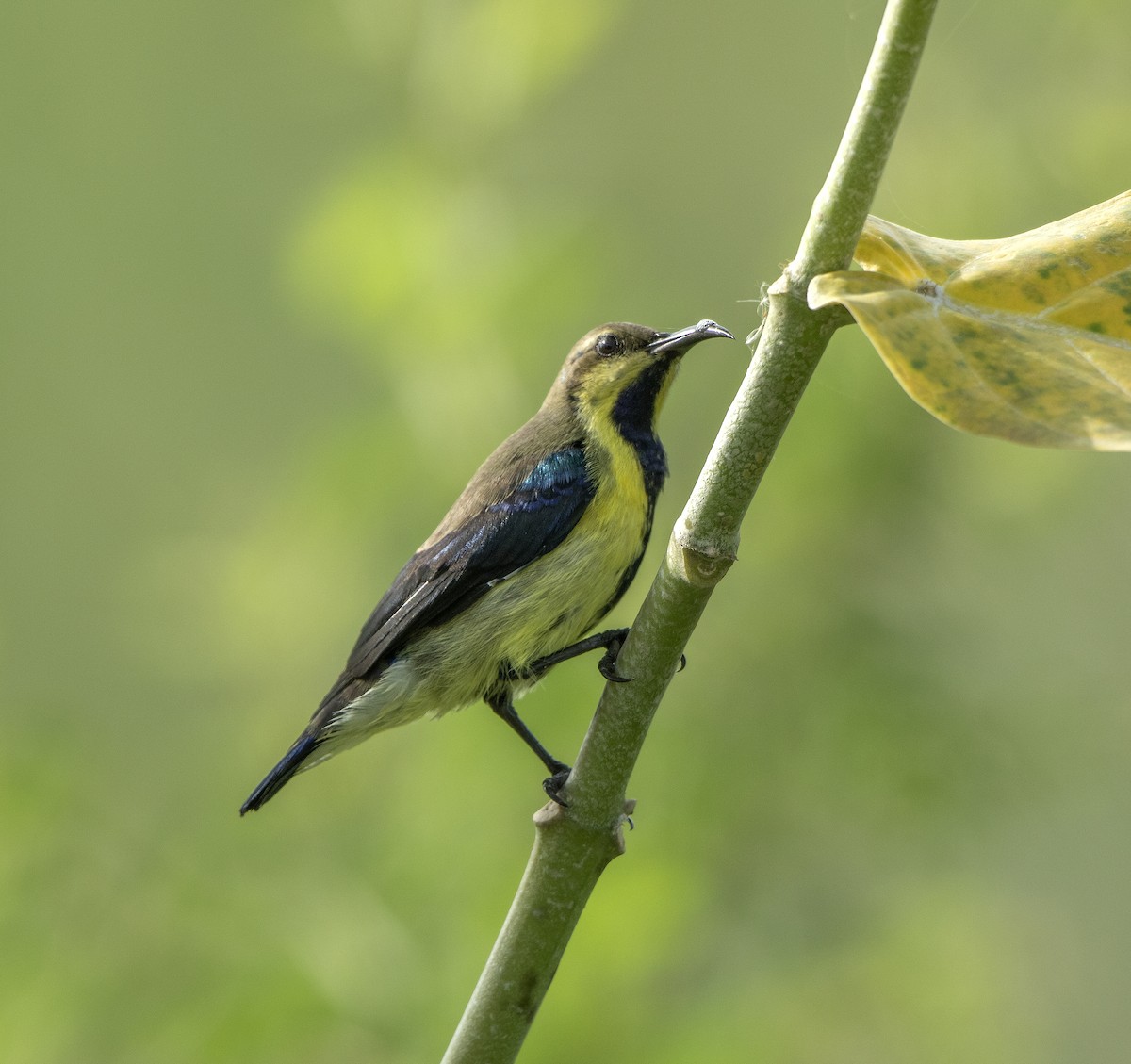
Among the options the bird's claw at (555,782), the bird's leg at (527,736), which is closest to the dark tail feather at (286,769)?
the bird's leg at (527,736)

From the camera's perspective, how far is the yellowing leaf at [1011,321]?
1.24m

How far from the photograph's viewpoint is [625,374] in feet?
12.6

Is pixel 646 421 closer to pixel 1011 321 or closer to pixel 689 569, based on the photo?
pixel 689 569

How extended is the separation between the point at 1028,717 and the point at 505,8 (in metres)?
2.21

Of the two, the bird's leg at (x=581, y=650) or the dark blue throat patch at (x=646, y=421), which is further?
the dark blue throat patch at (x=646, y=421)

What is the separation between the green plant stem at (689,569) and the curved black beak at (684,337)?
5.48 ft

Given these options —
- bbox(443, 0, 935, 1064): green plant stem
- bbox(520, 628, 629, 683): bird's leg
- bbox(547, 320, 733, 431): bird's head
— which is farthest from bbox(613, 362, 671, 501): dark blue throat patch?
bbox(443, 0, 935, 1064): green plant stem

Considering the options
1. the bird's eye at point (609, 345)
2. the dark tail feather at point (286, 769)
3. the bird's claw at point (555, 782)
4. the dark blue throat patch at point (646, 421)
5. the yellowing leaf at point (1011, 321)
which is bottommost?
the bird's claw at point (555, 782)

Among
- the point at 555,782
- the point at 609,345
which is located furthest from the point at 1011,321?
the point at 609,345

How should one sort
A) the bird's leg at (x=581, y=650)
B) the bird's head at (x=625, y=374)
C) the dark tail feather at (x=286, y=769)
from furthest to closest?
the bird's head at (x=625, y=374)
the dark tail feather at (x=286, y=769)
the bird's leg at (x=581, y=650)

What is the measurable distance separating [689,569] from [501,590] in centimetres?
191

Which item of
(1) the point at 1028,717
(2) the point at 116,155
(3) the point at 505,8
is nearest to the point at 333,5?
(3) the point at 505,8

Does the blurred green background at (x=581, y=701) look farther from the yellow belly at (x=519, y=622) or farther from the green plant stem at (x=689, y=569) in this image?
the green plant stem at (x=689, y=569)

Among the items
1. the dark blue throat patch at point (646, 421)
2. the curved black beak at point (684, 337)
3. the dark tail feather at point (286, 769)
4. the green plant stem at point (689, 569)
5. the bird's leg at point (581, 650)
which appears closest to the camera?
the green plant stem at point (689, 569)
